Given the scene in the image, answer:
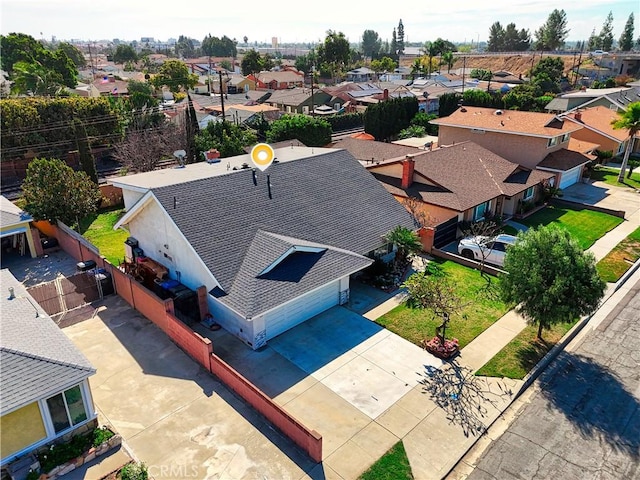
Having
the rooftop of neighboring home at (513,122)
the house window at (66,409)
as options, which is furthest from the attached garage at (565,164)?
the house window at (66,409)

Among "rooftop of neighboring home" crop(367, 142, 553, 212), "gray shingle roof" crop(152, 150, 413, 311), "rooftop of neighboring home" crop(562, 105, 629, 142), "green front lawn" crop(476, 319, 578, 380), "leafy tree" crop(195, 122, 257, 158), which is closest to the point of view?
"green front lawn" crop(476, 319, 578, 380)

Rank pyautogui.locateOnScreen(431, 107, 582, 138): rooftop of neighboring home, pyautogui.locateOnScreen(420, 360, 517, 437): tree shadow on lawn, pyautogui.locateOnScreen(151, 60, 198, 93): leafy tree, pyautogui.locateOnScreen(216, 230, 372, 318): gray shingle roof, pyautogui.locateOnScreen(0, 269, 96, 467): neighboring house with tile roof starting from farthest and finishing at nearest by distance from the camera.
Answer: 1. pyautogui.locateOnScreen(151, 60, 198, 93): leafy tree
2. pyautogui.locateOnScreen(431, 107, 582, 138): rooftop of neighboring home
3. pyautogui.locateOnScreen(216, 230, 372, 318): gray shingle roof
4. pyautogui.locateOnScreen(420, 360, 517, 437): tree shadow on lawn
5. pyautogui.locateOnScreen(0, 269, 96, 467): neighboring house with tile roof

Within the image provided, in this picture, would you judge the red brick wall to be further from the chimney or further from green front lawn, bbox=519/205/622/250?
green front lawn, bbox=519/205/622/250

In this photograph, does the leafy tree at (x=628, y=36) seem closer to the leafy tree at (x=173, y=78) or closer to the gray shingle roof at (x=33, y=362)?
the leafy tree at (x=173, y=78)

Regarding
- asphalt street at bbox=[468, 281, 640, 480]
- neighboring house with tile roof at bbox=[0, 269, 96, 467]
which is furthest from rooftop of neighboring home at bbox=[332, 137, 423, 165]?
neighboring house with tile roof at bbox=[0, 269, 96, 467]

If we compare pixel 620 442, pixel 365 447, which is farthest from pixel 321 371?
pixel 620 442

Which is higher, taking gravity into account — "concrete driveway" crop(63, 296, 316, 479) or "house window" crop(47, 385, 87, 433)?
"house window" crop(47, 385, 87, 433)

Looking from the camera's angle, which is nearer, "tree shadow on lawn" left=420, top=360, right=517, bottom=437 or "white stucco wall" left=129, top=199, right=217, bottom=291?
"tree shadow on lawn" left=420, top=360, right=517, bottom=437
